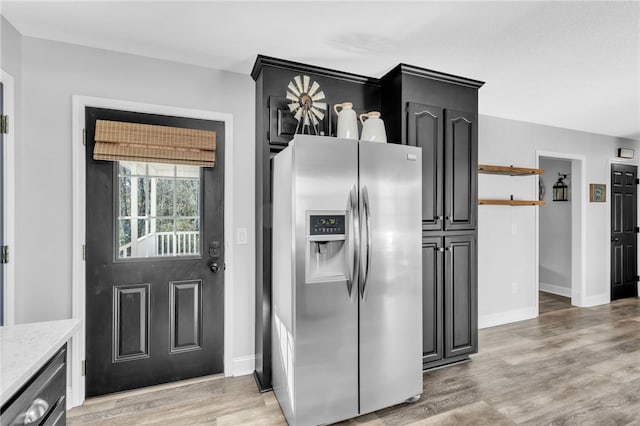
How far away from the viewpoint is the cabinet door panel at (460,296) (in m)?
2.78

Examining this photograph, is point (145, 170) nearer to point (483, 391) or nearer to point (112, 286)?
point (112, 286)

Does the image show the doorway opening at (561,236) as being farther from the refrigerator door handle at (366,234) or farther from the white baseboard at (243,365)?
the white baseboard at (243,365)

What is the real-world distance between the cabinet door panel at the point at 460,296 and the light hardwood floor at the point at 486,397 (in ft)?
0.68

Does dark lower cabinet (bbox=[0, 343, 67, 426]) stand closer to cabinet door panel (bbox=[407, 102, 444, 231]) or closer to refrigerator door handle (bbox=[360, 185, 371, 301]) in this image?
refrigerator door handle (bbox=[360, 185, 371, 301])

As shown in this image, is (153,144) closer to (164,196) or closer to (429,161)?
(164,196)

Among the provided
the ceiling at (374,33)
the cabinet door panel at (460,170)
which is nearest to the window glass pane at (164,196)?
the ceiling at (374,33)

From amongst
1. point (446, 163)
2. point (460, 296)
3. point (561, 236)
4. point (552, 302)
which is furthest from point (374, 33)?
point (561, 236)

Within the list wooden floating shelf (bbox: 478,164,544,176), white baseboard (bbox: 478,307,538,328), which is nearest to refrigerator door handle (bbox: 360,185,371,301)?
wooden floating shelf (bbox: 478,164,544,176)

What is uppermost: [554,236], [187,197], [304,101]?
[304,101]

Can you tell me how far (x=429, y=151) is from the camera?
270 cm

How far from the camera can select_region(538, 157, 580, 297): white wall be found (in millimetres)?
5301

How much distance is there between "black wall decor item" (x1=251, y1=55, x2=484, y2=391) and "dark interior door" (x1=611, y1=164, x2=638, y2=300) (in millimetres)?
3840

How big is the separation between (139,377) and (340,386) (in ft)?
5.07

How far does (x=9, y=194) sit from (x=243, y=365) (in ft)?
6.63
